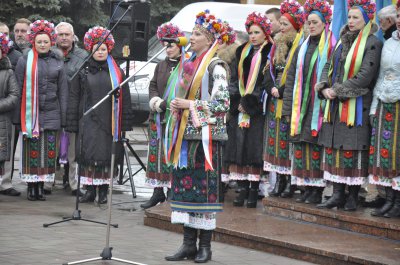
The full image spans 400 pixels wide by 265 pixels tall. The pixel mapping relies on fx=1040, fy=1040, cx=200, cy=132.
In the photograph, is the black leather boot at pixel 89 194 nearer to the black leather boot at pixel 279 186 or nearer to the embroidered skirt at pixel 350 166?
the black leather boot at pixel 279 186

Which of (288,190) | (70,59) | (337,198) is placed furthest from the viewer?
(70,59)

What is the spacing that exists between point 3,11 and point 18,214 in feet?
54.1

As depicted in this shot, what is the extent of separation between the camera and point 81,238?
10766 millimetres

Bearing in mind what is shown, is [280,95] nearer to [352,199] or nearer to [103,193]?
[352,199]

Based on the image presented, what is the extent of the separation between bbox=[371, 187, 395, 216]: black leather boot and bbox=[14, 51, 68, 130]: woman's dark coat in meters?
4.63

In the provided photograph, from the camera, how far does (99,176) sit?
43.5 ft

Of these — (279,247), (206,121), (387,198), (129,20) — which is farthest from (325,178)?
(129,20)

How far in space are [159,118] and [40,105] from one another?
1.64m

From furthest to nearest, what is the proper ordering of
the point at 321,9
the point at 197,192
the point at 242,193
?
the point at 242,193 → the point at 321,9 → the point at 197,192

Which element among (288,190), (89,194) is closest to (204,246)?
(288,190)

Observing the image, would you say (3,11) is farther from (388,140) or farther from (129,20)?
(388,140)

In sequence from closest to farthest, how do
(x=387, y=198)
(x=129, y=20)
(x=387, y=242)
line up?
(x=387, y=242) → (x=387, y=198) → (x=129, y=20)

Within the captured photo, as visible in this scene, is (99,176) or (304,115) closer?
(304,115)

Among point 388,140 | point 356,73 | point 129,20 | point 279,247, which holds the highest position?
point 129,20
